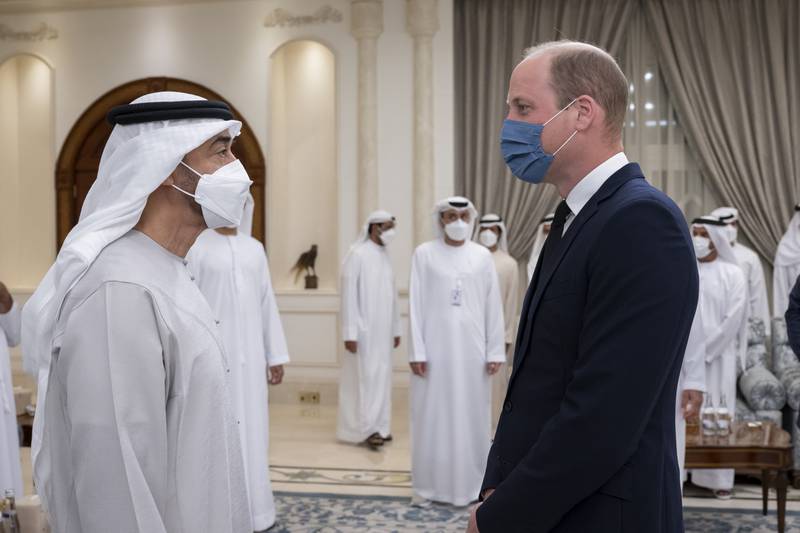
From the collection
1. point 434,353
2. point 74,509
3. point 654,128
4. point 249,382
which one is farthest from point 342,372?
point 74,509

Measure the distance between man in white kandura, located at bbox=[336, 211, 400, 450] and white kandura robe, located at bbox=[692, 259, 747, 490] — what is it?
2484 millimetres

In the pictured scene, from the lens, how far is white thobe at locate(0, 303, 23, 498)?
4.14 metres

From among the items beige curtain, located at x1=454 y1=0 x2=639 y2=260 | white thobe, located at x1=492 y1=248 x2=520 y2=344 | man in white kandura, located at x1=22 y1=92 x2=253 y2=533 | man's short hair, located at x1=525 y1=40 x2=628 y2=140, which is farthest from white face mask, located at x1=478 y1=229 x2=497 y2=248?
man's short hair, located at x1=525 y1=40 x2=628 y2=140

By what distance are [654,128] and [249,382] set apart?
568cm

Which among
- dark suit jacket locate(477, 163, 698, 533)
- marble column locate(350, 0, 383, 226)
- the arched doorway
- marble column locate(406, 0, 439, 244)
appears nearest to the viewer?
dark suit jacket locate(477, 163, 698, 533)

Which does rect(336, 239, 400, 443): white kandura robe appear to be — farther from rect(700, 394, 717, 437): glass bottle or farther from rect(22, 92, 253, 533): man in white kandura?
rect(22, 92, 253, 533): man in white kandura

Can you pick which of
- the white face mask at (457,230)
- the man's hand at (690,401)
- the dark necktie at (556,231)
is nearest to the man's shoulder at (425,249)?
the white face mask at (457,230)

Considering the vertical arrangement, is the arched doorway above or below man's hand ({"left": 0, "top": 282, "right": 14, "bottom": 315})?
above

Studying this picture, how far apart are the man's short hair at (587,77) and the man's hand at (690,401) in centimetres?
261

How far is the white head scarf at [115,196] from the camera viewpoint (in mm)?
1694

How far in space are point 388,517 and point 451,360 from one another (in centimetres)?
102

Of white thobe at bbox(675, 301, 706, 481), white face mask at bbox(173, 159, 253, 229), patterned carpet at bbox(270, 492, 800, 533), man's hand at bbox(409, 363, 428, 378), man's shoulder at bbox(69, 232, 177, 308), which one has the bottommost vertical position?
patterned carpet at bbox(270, 492, 800, 533)

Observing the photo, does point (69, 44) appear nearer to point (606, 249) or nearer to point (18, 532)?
point (18, 532)

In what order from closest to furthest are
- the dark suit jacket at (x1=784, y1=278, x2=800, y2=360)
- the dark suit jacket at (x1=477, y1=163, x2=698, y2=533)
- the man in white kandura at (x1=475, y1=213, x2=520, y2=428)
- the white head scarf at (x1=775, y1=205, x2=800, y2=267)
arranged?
the dark suit jacket at (x1=477, y1=163, x2=698, y2=533) → the dark suit jacket at (x1=784, y1=278, x2=800, y2=360) → the man in white kandura at (x1=475, y1=213, x2=520, y2=428) → the white head scarf at (x1=775, y1=205, x2=800, y2=267)
